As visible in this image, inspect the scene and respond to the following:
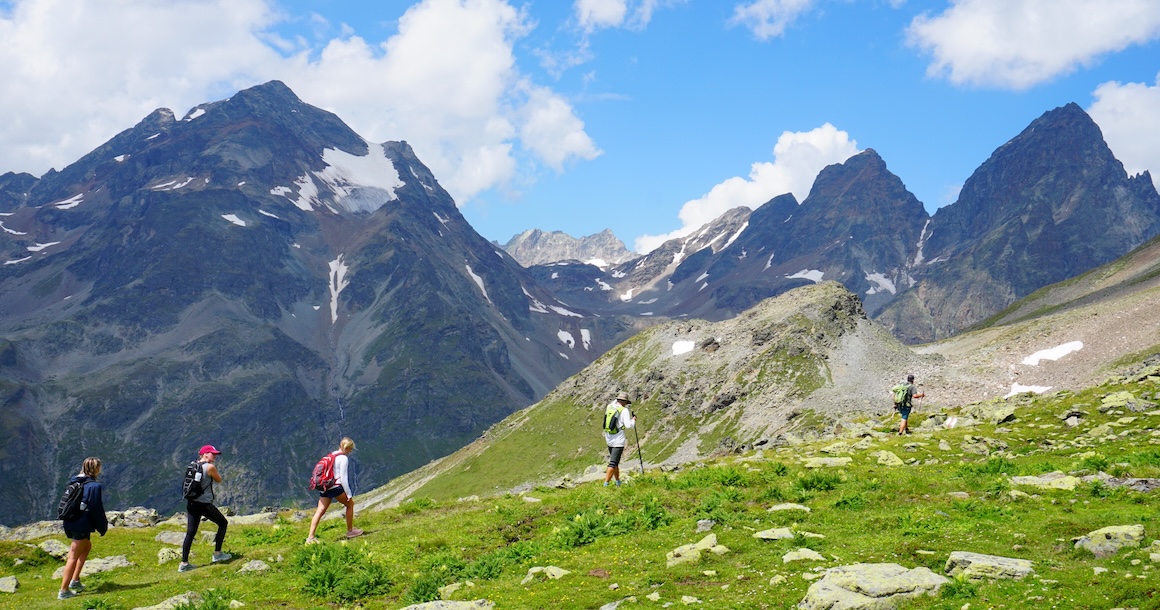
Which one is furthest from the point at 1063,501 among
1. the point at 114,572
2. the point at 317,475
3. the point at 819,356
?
the point at 819,356

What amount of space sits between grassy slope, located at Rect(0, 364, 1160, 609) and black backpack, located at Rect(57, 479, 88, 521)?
85.4 inches

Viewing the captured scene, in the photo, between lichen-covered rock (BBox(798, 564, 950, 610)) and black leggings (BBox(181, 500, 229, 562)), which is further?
black leggings (BBox(181, 500, 229, 562))

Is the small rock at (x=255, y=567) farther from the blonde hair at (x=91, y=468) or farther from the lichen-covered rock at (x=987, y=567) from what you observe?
the lichen-covered rock at (x=987, y=567)

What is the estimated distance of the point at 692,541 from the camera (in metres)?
19.4

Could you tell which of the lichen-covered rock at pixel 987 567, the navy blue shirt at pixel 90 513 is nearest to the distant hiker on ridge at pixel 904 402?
the lichen-covered rock at pixel 987 567

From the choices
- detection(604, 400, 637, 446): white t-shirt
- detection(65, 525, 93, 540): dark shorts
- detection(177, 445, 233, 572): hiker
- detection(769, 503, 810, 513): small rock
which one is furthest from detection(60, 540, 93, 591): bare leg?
detection(769, 503, 810, 513): small rock

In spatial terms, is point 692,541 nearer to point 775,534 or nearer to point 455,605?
point 775,534

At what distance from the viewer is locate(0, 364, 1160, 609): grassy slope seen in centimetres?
1509

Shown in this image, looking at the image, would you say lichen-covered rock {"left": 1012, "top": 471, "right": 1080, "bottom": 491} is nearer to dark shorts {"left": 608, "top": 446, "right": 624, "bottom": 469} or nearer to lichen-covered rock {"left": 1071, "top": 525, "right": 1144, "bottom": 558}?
→ lichen-covered rock {"left": 1071, "top": 525, "right": 1144, "bottom": 558}

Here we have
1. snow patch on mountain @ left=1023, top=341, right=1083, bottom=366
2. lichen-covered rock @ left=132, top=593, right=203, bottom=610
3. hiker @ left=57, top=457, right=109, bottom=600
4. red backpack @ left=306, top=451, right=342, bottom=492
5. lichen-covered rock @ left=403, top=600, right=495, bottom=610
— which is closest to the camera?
lichen-covered rock @ left=403, top=600, right=495, bottom=610

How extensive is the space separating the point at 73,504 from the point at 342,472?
7599 mm

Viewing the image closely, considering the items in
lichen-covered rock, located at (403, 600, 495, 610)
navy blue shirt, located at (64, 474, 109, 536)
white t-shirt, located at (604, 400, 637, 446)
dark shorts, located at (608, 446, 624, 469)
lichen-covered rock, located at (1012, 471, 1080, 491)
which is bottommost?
lichen-covered rock, located at (1012, 471, 1080, 491)

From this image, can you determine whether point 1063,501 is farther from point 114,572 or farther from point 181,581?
point 114,572

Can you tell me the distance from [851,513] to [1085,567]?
7.01 m
